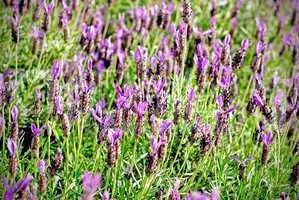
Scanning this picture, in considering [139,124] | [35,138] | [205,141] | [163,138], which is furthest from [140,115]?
[35,138]

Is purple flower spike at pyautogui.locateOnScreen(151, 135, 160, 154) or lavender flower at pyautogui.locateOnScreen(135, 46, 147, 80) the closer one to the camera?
purple flower spike at pyautogui.locateOnScreen(151, 135, 160, 154)

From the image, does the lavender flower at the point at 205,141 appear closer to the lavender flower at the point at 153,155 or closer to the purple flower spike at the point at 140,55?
the lavender flower at the point at 153,155

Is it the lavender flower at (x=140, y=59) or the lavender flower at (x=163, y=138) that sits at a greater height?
the lavender flower at (x=140, y=59)

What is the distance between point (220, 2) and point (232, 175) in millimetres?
2094

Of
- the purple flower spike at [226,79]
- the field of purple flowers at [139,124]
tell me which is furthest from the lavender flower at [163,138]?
the purple flower spike at [226,79]

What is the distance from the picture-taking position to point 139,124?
5.83 feet

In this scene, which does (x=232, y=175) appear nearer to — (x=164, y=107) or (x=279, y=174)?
(x=279, y=174)

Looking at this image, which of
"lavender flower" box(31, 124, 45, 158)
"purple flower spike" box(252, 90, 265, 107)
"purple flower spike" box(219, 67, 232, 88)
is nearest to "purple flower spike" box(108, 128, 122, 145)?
"lavender flower" box(31, 124, 45, 158)

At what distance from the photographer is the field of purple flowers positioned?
5.74ft

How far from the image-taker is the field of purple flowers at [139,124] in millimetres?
1749

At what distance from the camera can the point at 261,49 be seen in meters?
2.29

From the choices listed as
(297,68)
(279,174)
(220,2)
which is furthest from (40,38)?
(220,2)

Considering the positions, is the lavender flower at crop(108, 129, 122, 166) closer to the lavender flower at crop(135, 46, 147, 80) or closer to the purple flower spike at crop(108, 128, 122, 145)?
the purple flower spike at crop(108, 128, 122, 145)

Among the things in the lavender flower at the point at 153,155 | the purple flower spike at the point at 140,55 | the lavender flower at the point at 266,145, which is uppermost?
the purple flower spike at the point at 140,55
